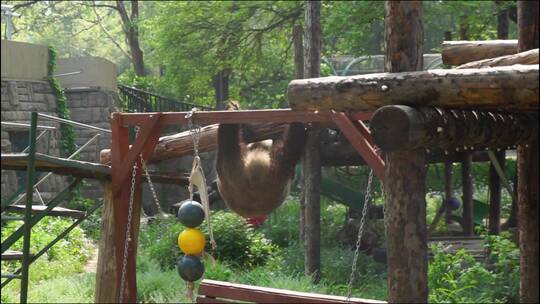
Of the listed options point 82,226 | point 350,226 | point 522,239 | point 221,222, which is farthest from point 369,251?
point 522,239

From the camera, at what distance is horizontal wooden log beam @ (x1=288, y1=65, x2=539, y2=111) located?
3572 mm

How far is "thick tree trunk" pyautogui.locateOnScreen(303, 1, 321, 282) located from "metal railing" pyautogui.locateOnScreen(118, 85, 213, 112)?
Result: 9.05m

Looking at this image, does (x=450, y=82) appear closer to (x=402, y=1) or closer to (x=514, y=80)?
(x=514, y=80)

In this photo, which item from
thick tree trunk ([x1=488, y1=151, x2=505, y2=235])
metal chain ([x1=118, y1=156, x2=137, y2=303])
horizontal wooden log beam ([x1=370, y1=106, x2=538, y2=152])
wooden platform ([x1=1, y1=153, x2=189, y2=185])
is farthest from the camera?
thick tree trunk ([x1=488, y1=151, x2=505, y2=235])

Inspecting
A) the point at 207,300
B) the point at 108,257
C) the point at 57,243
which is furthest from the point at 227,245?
the point at 207,300

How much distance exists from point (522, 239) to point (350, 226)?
31.5 feet

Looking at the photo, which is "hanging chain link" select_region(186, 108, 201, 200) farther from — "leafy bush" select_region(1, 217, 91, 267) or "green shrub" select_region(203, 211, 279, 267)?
"leafy bush" select_region(1, 217, 91, 267)

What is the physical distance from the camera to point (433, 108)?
3742 mm

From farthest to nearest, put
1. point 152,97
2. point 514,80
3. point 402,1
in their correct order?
point 152,97 < point 402,1 < point 514,80

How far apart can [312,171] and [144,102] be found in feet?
34.0

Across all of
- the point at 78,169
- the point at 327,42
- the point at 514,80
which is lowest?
the point at 78,169

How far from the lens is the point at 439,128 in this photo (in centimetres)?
368

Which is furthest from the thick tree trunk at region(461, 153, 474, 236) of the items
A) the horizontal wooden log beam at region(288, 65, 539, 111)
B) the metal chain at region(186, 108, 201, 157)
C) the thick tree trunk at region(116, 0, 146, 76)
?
the thick tree trunk at region(116, 0, 146, 76)

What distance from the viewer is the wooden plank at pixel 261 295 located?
237 inches
